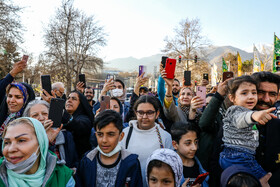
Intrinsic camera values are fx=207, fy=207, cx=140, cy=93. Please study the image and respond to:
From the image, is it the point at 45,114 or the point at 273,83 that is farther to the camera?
the point at 45,114

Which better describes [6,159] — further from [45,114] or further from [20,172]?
[45,114]

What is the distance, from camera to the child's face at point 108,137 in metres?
2.29

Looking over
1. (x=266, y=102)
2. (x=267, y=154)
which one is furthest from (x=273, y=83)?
(x=267, y=154)

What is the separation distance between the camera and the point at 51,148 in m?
2.42

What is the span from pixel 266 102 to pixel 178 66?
3251 cm

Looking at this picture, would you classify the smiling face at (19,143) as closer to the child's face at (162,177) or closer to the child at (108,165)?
the child at (108,165)

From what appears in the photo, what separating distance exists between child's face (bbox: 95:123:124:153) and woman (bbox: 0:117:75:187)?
0.45 meters

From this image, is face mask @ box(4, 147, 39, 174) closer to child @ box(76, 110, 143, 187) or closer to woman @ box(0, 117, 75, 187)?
woman @ box(0, 117, 75, 187)

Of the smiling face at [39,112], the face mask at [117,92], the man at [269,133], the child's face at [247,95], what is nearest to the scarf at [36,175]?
the smiling face at [39,112]

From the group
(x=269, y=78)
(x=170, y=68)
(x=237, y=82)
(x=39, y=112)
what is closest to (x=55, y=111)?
(x=39, y=112)

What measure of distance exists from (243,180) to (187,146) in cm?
78

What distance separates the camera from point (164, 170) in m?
2.04

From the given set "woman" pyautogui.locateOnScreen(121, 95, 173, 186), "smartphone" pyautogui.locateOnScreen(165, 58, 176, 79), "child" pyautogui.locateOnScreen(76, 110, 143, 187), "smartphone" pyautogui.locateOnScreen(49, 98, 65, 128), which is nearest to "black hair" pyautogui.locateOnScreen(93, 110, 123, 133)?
"child" pyautogui.locateOnScreen(76, 110, 143, 187)

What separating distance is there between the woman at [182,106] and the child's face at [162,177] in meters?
1.12
